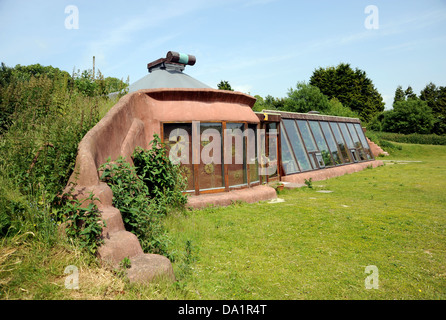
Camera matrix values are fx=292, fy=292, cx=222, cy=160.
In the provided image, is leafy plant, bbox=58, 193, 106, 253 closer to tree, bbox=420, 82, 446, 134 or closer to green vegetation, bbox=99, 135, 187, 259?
green vegetation, bbox=99, 135, 187, 259

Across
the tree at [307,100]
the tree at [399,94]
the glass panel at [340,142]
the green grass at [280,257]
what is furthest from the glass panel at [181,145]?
the tree at [399,94]

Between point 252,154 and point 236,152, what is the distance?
798 mm

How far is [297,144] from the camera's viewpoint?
522 inches

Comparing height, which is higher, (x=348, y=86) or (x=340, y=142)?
(x=348, y=86)

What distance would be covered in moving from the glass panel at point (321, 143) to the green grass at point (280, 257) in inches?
268

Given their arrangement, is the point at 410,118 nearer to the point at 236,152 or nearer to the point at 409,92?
the point at 409,92

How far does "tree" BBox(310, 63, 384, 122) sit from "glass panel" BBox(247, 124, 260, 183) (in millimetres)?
40464

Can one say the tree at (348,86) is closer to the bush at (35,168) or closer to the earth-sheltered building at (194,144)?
the earth-sheltered building at (194,144)

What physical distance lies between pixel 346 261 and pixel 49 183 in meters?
4.33

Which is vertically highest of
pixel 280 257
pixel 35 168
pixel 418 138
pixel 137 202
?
pixel 418 138

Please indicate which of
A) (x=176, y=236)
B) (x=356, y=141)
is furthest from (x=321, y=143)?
(x=176, y=236)

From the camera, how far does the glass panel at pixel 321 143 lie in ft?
48.5
